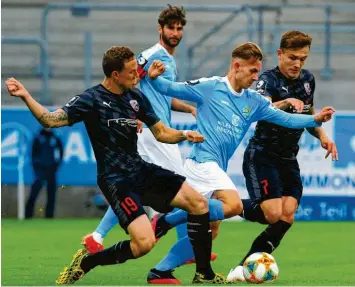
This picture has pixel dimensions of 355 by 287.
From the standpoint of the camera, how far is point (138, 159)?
902 cm

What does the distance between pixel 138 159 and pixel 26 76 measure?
34.3 feet

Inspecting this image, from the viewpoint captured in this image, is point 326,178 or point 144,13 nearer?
point 326,178

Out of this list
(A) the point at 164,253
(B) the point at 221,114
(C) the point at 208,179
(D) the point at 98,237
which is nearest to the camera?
(C) the point at 208,179

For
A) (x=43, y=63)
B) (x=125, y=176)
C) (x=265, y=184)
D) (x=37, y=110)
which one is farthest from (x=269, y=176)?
(x=43, y=63)

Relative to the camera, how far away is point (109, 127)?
8.90 m

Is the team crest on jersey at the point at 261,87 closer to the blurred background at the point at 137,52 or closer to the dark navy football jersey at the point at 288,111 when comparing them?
the dark navy football jersey at the point at 288,111

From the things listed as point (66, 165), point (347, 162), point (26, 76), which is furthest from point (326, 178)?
point (26, 76)

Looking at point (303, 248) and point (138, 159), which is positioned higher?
point (138, 159)

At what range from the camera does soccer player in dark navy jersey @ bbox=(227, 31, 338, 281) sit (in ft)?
33.1

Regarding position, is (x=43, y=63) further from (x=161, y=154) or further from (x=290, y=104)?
(x=290, y=104)

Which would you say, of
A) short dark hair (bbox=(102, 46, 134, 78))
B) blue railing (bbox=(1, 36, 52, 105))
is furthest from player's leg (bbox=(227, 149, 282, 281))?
blue railing (bbox=(1, 36, 52, 105))

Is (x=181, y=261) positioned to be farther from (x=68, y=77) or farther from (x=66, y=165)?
(x=68, y=77)

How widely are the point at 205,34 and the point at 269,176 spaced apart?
10.2 metres

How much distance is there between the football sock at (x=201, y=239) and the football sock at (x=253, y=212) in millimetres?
A: 1209
